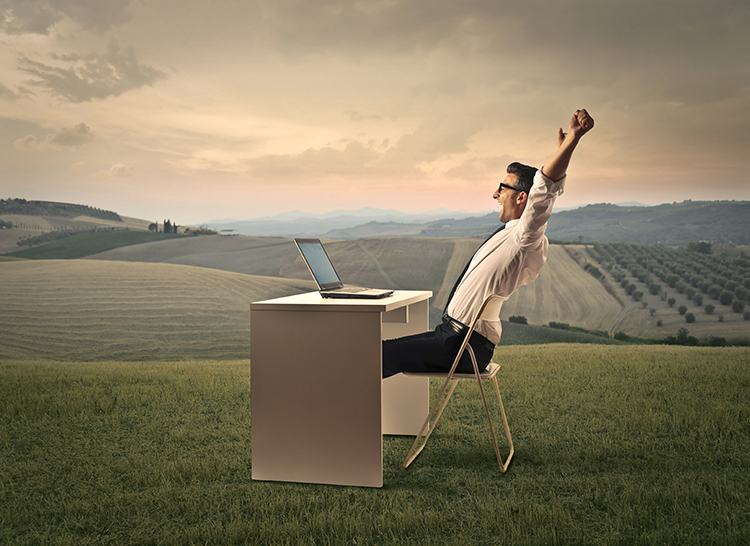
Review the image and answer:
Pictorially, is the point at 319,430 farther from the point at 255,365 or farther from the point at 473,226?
the point at 473,226

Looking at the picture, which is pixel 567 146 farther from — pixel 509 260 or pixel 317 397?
pixel 317 397

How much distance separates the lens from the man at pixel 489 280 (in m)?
3.16

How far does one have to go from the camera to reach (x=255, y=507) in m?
2.99

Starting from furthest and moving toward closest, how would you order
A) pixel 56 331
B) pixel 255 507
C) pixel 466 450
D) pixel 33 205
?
pixel 33 205 → pixel 56 331 → pixel 466 450 → pixel 255 507

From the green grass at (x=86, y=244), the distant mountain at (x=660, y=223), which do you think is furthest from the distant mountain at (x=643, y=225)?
the green grass at (x=86, y=244)

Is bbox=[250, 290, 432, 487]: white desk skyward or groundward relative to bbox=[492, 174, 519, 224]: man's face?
groundward

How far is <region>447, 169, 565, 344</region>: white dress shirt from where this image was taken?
2.91 metres

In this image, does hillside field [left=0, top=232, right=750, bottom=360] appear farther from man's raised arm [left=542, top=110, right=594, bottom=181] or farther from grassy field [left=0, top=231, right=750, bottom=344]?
man's raised arm [left=542, top=110, right=594, bottom=181]

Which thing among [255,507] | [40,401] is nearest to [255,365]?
[255,507]

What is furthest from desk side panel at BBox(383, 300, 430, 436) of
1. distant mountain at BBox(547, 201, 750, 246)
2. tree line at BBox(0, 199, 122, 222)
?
tree line at BBox(0, 199, 122, 222)

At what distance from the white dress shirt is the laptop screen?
0.86 meters

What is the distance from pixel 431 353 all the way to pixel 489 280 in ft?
1.90

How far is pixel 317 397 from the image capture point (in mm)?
3414

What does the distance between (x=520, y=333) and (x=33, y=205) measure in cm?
3164
